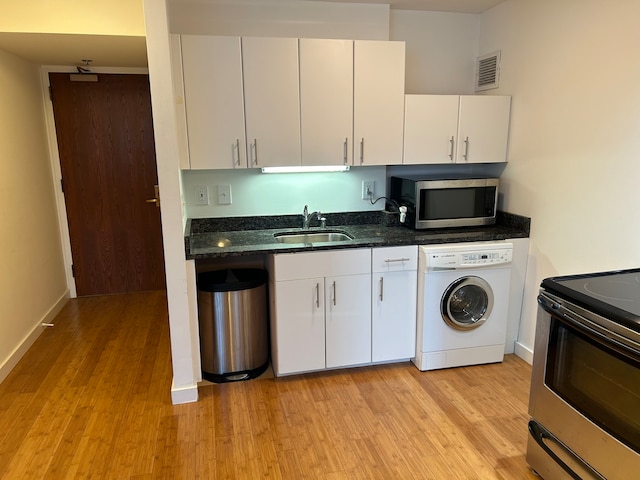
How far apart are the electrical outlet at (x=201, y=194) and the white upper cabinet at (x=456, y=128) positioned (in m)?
1.41

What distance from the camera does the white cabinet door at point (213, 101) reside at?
2.65 meters

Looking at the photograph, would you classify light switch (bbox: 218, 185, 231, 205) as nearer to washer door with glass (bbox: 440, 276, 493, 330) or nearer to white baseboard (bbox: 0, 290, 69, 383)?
washer door with glass (bbox: 440, 276, 493, 330)

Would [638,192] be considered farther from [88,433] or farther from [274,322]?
[88,433]

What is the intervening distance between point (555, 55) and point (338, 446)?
2.58m

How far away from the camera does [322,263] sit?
2.75 metres

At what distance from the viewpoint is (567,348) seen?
1.83m

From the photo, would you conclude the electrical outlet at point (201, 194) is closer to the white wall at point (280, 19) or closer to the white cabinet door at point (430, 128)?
the white wall at point (280, 19)

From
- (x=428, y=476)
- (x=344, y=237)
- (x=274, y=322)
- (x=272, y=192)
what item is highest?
(x=272, y=192)

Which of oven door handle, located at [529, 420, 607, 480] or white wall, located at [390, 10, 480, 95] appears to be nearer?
oven door handle, located at [529, 420, 607, 480]

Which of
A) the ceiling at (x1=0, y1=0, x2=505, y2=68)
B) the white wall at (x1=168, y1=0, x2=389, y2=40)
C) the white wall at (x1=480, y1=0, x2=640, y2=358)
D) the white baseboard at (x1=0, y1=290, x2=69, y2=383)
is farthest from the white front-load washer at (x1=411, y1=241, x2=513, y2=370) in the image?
the white baseboard at (x1=0, y1=290, x2=69, y2=383)

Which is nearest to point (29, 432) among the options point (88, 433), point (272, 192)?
point (88, 433)

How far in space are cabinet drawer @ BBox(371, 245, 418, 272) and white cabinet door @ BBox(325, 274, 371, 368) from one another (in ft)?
0.37

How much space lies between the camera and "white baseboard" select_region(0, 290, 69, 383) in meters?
2.97

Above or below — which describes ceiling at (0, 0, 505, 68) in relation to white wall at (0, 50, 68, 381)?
above
